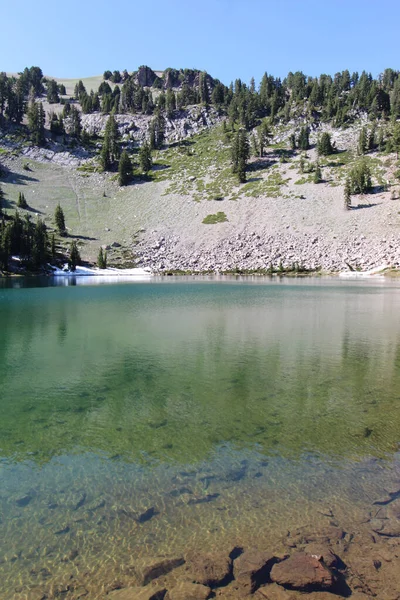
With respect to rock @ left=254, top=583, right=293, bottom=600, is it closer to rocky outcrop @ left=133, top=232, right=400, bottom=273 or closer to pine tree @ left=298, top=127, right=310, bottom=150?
rocky outcrop @ left=133, top=232, right=400, bottom=273

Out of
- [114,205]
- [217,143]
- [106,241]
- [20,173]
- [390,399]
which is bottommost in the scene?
[390,399]

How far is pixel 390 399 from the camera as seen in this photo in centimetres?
1526

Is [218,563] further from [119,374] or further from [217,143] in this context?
[217,143]

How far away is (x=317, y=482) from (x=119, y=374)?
11633mm

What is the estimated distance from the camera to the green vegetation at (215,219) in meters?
124

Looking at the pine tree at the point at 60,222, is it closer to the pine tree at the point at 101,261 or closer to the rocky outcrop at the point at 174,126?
the pine tree at the point at 101,261

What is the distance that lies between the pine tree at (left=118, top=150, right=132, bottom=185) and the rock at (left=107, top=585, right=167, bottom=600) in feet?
530

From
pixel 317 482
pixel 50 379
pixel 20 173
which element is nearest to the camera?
pixel 317 482

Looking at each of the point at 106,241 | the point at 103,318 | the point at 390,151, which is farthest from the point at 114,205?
the point at 103,318

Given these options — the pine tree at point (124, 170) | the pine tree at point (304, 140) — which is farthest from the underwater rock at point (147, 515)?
the pine tree at point (304, 140)

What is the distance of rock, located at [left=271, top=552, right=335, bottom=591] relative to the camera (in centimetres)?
629

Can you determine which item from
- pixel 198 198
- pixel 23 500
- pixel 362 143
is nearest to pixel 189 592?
pixel 23 500

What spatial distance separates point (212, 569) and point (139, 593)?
1.32m

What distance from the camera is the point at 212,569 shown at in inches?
265
